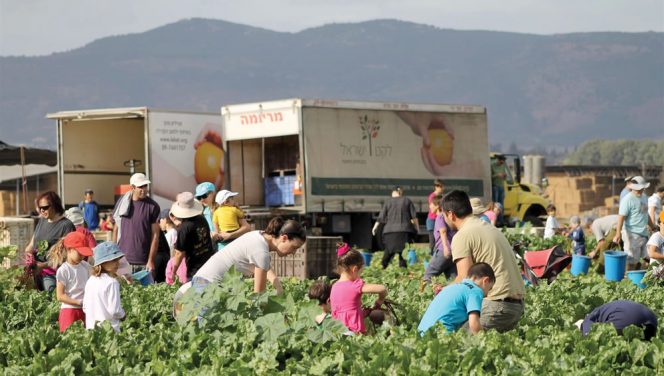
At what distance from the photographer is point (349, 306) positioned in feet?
32.3

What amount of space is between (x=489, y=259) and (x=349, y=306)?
4.01 ft

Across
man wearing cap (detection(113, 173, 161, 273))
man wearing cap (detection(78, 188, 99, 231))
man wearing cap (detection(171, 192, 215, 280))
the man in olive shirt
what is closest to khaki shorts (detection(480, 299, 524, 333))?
the man in olive shirt

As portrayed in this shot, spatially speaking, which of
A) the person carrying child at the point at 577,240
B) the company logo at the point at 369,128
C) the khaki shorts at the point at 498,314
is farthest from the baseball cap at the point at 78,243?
the company logo at the point at 369,128

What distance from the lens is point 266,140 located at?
2919 cm

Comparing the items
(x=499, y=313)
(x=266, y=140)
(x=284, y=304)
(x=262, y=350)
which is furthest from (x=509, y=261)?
(x=266, y=140)

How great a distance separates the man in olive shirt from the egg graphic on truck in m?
17.7

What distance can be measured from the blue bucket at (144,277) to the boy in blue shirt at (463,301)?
518cm

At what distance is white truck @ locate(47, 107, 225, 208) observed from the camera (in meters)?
25.9

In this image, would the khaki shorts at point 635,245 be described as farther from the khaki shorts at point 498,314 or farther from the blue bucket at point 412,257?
the khaki shorts at point 498,314

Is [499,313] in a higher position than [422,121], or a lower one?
lower

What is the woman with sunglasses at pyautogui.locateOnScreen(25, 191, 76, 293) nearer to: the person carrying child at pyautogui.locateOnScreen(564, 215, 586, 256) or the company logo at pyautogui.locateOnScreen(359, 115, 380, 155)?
the person carrying child at pyautogui.locateOnScreen(564, 215, 586, 256)

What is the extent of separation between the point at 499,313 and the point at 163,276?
6007 millimetres

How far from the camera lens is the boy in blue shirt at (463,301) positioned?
28.9ft

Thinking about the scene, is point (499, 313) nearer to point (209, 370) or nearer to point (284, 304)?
point (284, 304)
